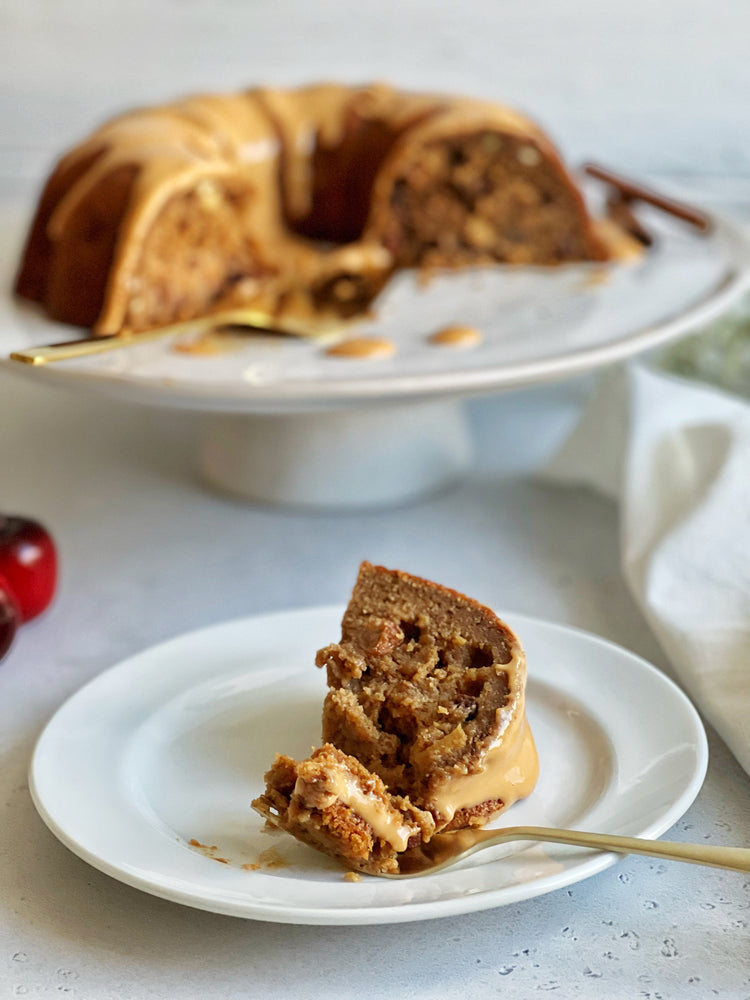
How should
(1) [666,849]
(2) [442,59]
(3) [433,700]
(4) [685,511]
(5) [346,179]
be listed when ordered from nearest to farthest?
(1) [666,849], (3) [433,700], (4) [685,511], (5) [346,179], (2) [442,59]

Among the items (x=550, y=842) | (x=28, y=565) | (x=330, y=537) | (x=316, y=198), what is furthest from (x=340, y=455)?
(x=550, y=842)

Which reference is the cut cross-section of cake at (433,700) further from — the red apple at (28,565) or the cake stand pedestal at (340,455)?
the cake stand pedestal at (340,455)

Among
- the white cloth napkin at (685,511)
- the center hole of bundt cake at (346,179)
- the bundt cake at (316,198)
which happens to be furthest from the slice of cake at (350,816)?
the center hole of bundt cake at (346,179)

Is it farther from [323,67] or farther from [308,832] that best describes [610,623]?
[323,67]

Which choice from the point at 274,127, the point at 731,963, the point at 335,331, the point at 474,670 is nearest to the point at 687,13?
the point at 274,127

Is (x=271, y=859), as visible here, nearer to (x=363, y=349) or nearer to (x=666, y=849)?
(x=666, y=849)
